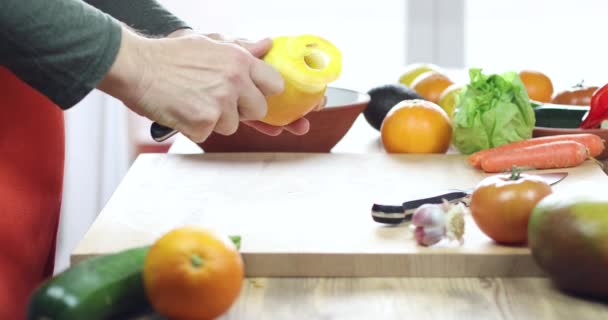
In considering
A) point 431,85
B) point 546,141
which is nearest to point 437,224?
point 546,141

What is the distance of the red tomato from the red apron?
0.67 m

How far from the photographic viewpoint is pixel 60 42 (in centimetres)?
108

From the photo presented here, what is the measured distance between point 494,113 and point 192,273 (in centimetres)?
89

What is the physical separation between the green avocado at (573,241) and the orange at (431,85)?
3.07ft

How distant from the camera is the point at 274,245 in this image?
109cm

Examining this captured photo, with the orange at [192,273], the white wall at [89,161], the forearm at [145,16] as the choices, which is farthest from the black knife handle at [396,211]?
the white wall at [89,161]

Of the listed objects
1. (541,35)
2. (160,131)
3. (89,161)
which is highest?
(160,131)

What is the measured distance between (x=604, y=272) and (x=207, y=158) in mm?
842

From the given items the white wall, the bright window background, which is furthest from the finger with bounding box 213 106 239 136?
the bright window background

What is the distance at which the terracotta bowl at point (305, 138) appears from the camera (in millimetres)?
1655

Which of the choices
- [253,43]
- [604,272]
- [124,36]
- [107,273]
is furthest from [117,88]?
[604,272]

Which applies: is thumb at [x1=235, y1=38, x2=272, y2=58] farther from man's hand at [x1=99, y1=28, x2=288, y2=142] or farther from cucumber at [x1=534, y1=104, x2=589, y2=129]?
cucumber at [x1=534, y1=104, x2=589, y2=129]

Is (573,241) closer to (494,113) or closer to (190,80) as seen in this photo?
(190,80)

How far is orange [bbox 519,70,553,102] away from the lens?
1.88 m
